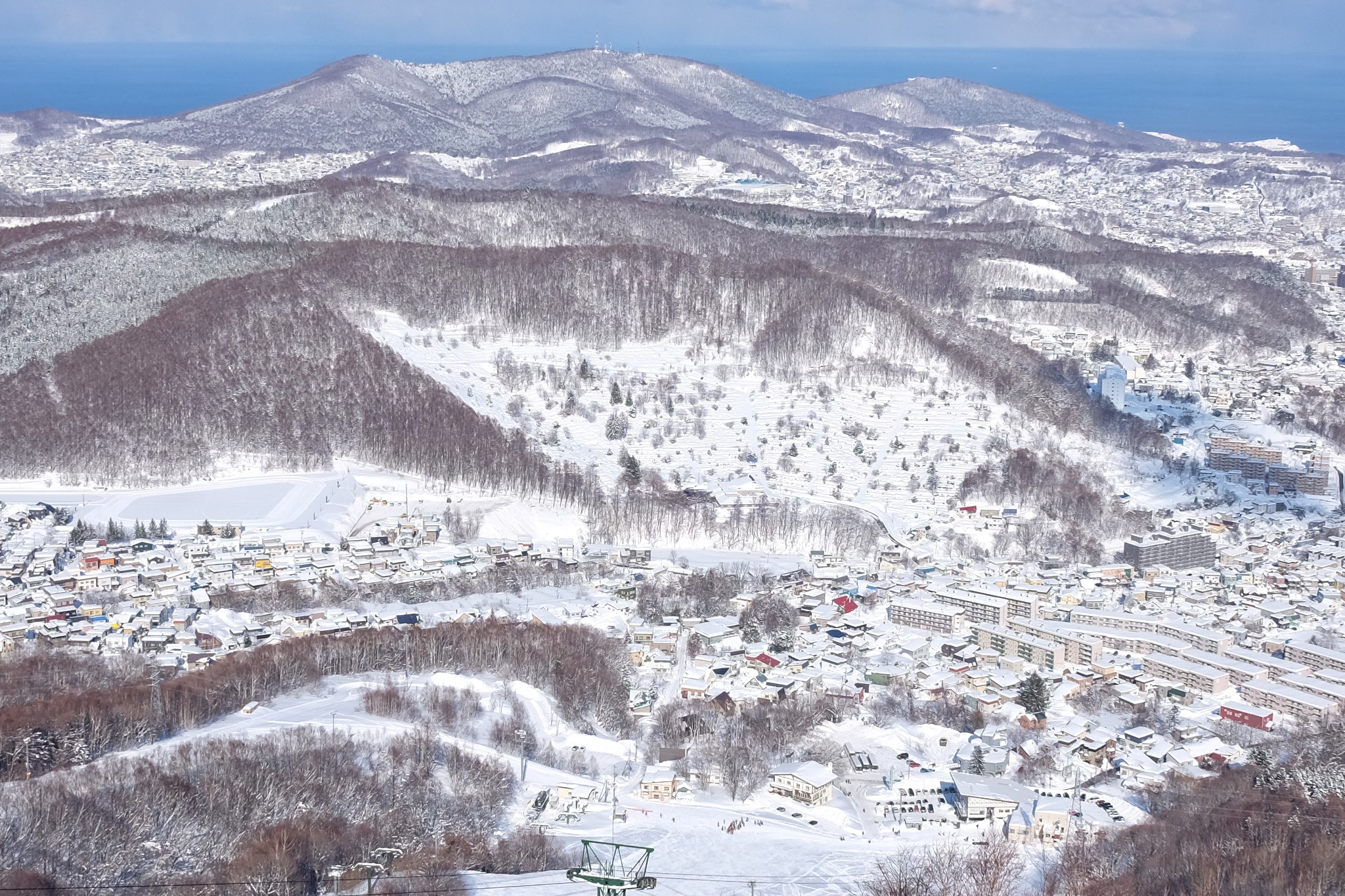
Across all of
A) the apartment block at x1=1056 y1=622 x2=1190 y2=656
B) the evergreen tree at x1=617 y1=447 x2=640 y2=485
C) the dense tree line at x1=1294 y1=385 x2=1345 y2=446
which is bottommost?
the apartment block at x1=1056 y1=622 x2=1190 y2=656

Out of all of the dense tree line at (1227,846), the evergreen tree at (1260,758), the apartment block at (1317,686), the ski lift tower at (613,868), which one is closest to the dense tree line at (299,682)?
the ski lift tower at (613,868)

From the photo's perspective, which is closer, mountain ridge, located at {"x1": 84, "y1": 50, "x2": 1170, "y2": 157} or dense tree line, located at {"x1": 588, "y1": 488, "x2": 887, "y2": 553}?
dense tree line, located at {"x1": 588, "y1": 488, "x2": 887, "y2": 553}

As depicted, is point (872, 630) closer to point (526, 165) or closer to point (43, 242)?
point (43, 242)

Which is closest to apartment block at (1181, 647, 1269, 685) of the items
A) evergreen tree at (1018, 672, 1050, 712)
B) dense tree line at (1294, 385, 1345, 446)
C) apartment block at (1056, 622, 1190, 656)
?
apartment block at (1056, 622, 1190, 656)

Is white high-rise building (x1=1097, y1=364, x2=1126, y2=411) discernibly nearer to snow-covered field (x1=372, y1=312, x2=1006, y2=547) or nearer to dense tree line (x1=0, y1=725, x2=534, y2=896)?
snow-covered field (x1=372, y1=312, x2=1006, y2=547)

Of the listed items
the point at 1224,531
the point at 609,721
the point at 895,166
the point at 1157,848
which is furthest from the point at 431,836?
the point at 895,166

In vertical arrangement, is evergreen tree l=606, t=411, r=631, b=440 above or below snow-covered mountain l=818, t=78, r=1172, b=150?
below

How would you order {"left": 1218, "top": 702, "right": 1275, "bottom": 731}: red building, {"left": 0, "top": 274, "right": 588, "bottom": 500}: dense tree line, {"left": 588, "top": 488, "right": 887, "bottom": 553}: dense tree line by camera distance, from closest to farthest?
1. {"left": 1218, "top": 702, "right": 1275, "bottom": 731}: red building
2. {"left": 588, "top": 488, "right": 887, "bottom": 553}: dense tree line
3. {"left": 0, "top": 274, "right": 588, "bottom": 500}: dense tree line

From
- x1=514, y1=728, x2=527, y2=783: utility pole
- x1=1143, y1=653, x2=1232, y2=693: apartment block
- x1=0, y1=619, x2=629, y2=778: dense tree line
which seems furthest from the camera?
x1=1143, y1=653, x2=1232, y2=693: apartment block
